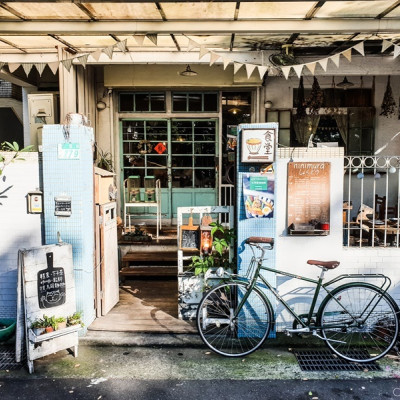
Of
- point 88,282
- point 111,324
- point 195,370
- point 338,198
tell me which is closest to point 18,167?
point 88,282

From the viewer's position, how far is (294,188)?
5.06m

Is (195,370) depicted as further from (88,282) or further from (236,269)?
(88,282)

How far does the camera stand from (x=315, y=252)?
5109 millimetres

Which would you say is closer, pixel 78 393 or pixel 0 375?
pixel 78 393

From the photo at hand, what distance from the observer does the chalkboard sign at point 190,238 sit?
5.49 metres

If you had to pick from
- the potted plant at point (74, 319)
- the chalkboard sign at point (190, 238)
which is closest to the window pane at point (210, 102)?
the chalkboard sign at point (190, 238)

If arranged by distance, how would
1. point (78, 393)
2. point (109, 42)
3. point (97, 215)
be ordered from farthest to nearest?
1. point (109, 42)
2. point (97, 215)
3. point (78, 393)

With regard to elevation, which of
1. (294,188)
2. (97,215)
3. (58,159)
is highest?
(58,159)

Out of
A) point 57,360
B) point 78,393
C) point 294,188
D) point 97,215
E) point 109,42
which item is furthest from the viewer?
point 109,42

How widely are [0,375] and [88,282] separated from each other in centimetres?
139

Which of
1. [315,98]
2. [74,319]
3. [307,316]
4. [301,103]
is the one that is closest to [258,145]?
[307,316]

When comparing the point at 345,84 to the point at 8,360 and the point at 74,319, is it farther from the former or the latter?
the point at 8,360

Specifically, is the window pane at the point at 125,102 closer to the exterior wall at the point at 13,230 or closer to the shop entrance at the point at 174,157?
the shop entrance at the point at 174,157

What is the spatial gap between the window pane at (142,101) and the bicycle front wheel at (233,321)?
20.6ft
